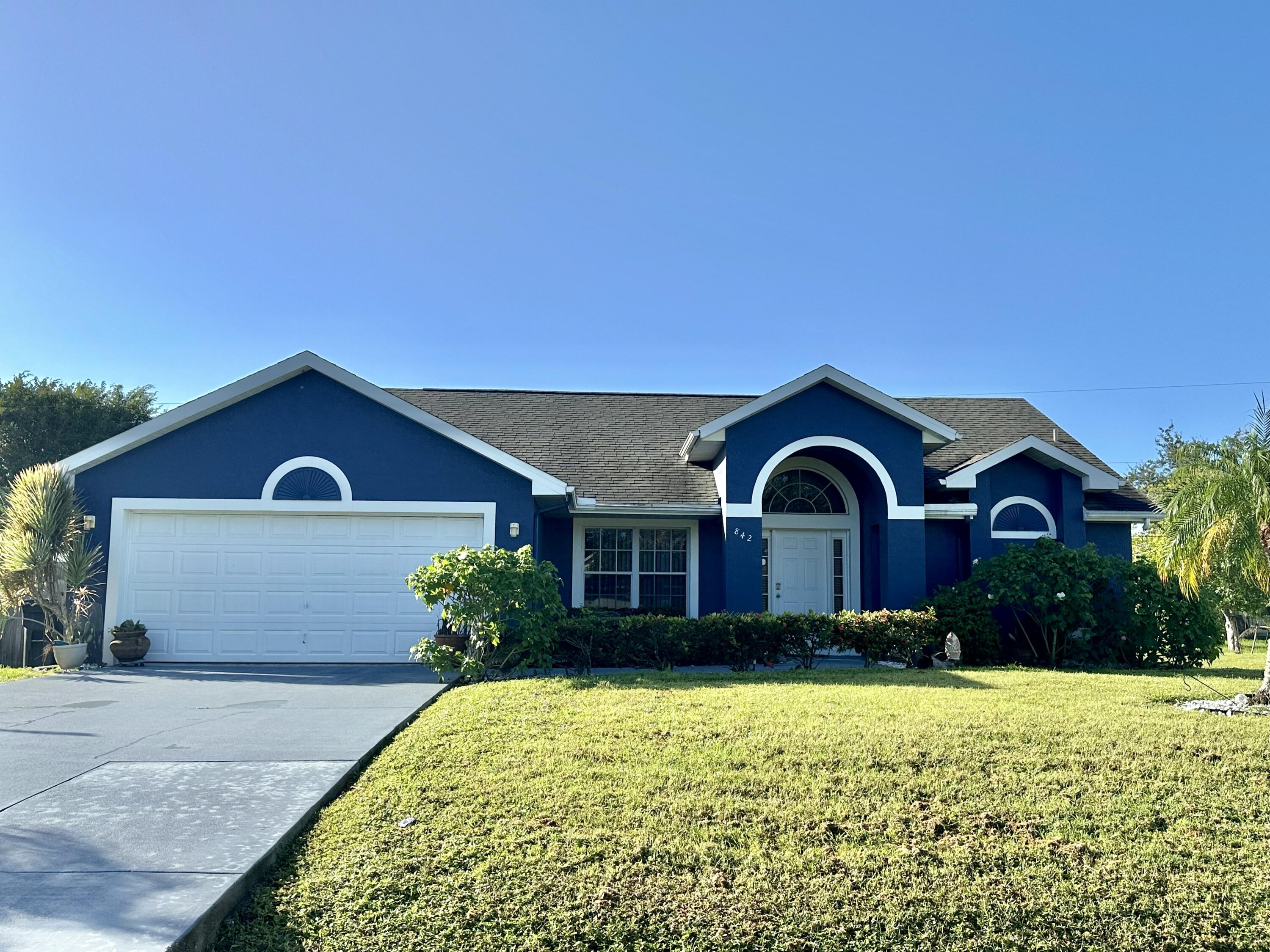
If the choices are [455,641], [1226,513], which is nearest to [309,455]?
[455,641]

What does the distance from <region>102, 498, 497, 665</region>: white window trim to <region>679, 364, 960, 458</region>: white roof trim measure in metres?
4.17

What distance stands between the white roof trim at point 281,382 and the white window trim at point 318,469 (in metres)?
1.25

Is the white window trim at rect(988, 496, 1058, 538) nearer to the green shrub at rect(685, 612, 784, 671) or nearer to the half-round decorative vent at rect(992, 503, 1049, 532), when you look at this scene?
the half-round decorative vent at rect(992, 503, 1049, 532)

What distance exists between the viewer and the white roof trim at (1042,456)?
50.2 feet

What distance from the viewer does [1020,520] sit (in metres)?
15.9

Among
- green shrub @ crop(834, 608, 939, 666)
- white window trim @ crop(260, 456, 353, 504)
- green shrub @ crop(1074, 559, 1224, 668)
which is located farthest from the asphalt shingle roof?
green shrub @ crop(834, 608, 939, 666)

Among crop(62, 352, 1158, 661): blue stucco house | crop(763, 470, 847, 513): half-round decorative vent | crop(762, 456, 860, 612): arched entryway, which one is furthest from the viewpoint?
crop(763, 470, 847, 513): half-round decorative vent

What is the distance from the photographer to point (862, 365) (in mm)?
19000

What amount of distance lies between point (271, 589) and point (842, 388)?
10.0 meters

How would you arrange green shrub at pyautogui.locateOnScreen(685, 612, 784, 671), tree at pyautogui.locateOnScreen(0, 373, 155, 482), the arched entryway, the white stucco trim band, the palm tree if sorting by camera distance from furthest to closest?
1. tree at pyautogui.locateOnScreen(0, 373, 155, 482)
2. the arched entryway
3. the white stucco trim band
4. green shrub at pyautogui.locateOnScreen(685, 612, 784, 671)
5. the palm tree

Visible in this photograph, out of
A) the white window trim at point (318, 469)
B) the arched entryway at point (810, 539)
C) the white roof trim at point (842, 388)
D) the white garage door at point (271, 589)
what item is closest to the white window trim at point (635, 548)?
the arched entryway at point (810, 539)

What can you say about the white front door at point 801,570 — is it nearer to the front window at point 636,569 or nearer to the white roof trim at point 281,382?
the front window at point 636,569

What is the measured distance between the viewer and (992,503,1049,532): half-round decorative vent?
52.0 ft

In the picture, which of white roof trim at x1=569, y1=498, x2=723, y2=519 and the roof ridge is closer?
white roof trim at x1=569, y1=498, x2=723, y2=519
